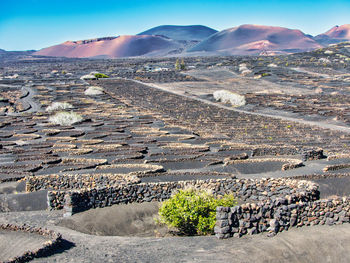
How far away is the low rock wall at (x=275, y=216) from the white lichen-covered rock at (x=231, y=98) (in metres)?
54.8

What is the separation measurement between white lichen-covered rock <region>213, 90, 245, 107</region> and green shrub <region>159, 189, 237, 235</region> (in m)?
53.9

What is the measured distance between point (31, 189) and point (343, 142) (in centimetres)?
2747

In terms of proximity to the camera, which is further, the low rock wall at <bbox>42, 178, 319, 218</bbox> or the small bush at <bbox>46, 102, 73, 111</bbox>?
the small bush at <bbox>46, 102, 73, 111</bbox>

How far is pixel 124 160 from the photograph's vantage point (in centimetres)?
3052

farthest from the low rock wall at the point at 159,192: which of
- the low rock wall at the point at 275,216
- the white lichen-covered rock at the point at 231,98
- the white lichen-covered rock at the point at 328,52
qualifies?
the white lichen-covered rock at the point at 328,52

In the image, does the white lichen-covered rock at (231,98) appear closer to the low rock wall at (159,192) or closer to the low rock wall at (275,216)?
the low rock wall at (159,192)

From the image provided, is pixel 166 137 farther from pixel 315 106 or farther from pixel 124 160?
pixel 315 106

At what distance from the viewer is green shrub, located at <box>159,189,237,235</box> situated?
55.2ft

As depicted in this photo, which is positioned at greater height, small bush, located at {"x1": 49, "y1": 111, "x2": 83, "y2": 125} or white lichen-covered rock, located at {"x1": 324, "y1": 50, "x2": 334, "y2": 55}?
white lichen-covered rock, located at {"x1": 324, "y1": 50, "x2": 334, "y2": 55}

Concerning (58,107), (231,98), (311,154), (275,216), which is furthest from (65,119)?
(275,216)

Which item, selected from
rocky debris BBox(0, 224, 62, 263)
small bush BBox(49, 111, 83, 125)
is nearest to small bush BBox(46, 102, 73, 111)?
small bush BBox(49, 111, 83, 125)

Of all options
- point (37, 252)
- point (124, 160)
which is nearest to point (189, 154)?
point (124, 160)

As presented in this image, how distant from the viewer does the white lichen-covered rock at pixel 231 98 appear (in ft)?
232

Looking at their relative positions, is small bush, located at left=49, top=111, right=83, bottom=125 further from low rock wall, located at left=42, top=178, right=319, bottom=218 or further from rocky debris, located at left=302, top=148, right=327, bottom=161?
low rock wall, located at left=42, top=178, right=319, bottom=218
